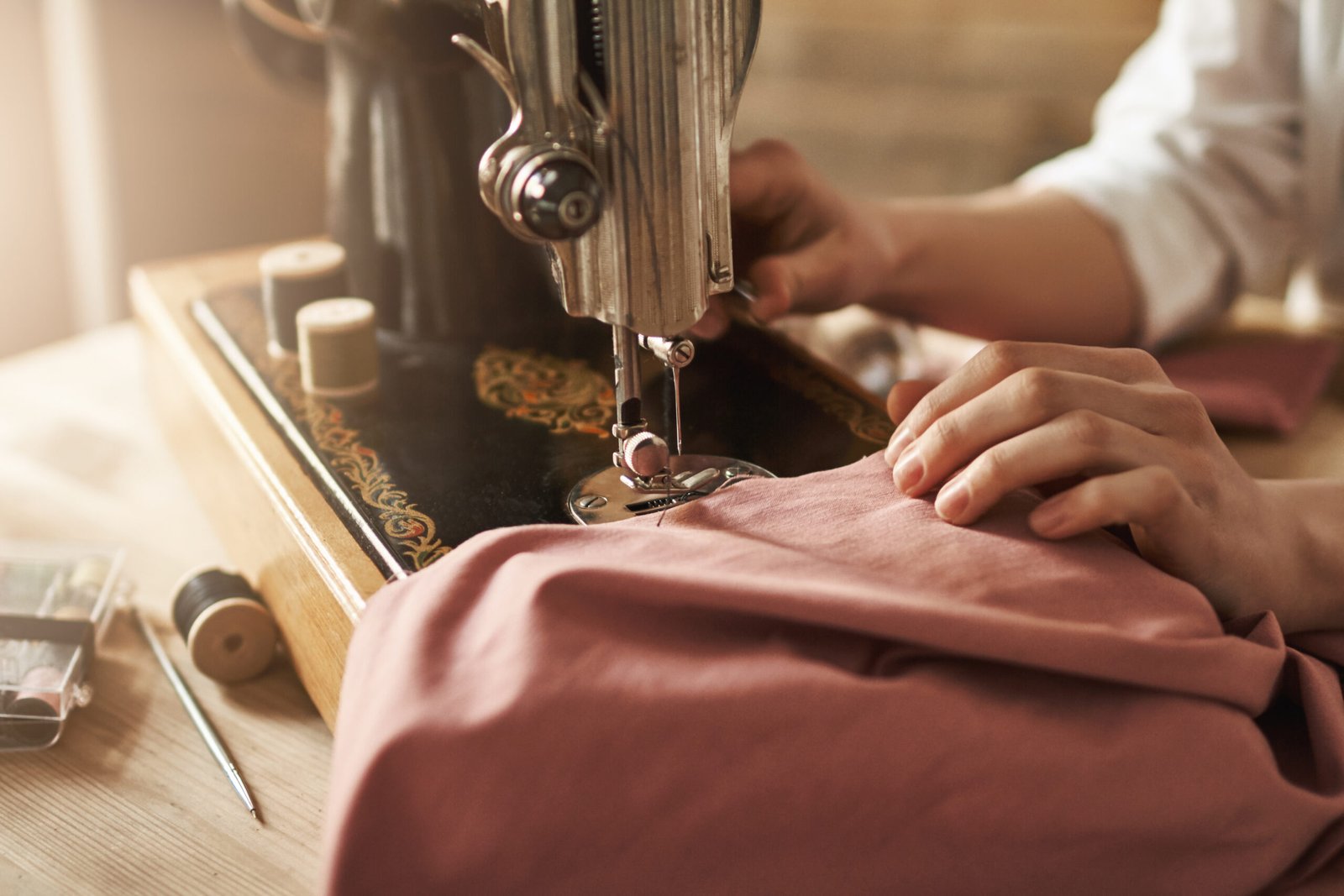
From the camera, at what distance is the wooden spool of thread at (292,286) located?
1051mm

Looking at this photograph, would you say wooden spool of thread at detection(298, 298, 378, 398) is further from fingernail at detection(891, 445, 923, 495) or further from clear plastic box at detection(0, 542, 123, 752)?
fingernail at detection(891, 445, 923, 495)

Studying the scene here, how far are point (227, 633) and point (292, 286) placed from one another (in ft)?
1.19

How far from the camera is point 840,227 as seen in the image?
3.62 feet

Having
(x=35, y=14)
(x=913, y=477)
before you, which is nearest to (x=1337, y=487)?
(x=913, y=477)

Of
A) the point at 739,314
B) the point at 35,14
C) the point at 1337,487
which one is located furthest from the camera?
the point at 35,14

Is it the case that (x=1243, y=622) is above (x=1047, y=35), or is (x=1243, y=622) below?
below

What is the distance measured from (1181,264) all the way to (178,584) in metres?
1.07

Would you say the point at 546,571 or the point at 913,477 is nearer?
the point at 546,571

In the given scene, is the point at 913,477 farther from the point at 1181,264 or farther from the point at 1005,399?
the point at 1181,264

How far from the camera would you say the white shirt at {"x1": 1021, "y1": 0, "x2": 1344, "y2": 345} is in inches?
50.2

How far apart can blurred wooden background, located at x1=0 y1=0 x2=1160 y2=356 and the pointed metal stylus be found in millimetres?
1665

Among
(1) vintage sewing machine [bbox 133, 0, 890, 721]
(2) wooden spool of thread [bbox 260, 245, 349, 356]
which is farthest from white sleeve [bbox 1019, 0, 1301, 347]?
(2) wooden spool of thread [bbox 260, 245, 349, 356]

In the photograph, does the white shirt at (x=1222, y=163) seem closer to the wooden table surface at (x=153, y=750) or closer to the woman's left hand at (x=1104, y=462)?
the wooden table surface at (x=153, y=750)

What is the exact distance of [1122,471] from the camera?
626mm
